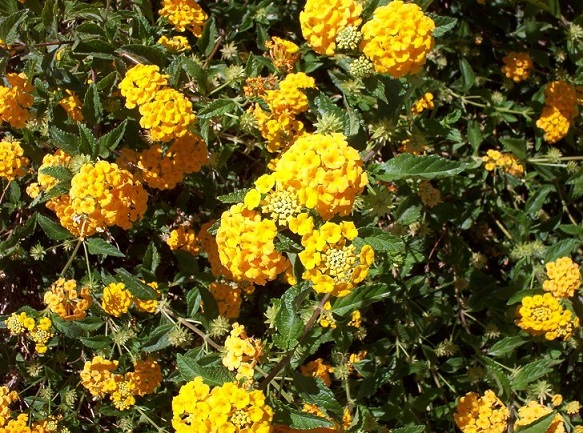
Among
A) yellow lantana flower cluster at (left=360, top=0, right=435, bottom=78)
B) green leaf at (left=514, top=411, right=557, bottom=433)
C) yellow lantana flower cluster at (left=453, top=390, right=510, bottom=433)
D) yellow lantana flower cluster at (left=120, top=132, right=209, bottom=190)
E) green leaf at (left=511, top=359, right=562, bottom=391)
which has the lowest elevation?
yellow lantana flower cluster at (left=453, top=390, right=510, bottom=433)

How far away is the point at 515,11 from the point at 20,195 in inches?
110

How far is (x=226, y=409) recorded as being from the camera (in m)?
1.90

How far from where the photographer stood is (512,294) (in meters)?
3.07

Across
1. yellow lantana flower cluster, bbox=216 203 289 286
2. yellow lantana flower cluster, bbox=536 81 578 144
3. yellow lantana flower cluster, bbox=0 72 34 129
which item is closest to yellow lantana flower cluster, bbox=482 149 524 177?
yellow lantana flower cluster, bbox=536 81 578 144

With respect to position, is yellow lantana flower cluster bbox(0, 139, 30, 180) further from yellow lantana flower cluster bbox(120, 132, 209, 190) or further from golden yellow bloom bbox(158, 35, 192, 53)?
golden yellow bloom bbox(158, 35, 192, 53)

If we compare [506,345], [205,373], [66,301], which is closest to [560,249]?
[506,345]

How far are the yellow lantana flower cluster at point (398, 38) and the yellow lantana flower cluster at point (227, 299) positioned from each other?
1137mm

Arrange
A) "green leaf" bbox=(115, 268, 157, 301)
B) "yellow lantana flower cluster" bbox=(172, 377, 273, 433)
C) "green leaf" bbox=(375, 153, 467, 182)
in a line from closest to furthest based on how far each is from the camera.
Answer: "yellow lantana flower cluster" bbox=(172, 377, 273, 433) → "green leaf" bbox=(375, 153, 467, 182) → "green leaf" bbox=(115, 268, 157, 301)

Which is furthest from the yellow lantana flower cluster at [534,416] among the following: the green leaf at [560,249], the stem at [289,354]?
the stem at [289,354]

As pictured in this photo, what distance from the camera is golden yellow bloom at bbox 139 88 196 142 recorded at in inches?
94.0

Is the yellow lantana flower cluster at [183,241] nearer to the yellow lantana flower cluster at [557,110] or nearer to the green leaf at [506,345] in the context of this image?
the green leaf at [506,345]

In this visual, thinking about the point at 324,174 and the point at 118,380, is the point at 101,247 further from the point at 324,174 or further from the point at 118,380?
the point at 324,174

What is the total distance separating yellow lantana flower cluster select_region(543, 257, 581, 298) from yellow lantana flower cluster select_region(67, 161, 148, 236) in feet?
5.81

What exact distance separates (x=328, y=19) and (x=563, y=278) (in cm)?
150
